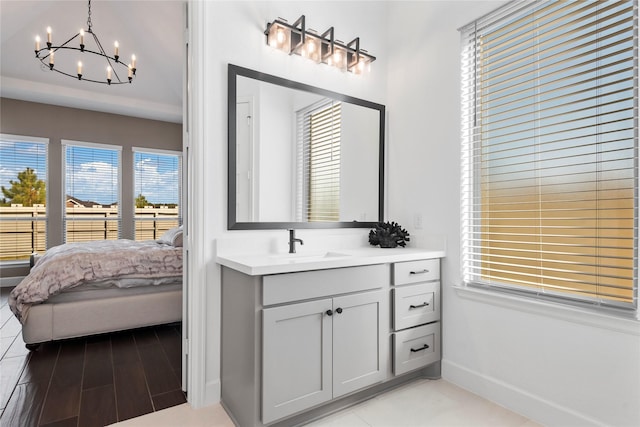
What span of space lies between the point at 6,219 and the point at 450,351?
19.9 ft

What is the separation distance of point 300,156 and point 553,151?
1.50 metres

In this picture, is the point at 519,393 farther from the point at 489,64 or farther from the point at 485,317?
the point at 489,64

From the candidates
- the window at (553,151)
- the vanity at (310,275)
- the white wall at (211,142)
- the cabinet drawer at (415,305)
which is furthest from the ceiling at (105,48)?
the cabinet drawer at (415,305)

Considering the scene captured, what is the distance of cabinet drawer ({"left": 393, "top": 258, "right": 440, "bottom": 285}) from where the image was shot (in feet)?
6.99

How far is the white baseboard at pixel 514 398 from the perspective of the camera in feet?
5.73

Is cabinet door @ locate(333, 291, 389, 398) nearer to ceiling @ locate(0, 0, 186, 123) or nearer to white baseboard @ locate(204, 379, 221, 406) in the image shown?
white baseboard @ locate(204, 379, 221, 406)

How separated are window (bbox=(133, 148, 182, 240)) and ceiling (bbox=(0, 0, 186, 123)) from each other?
0.82 m

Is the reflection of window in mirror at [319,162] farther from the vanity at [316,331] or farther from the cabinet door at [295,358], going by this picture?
the cabinet door at [295,358]

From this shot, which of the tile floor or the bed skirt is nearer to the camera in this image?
Result: the tile floor

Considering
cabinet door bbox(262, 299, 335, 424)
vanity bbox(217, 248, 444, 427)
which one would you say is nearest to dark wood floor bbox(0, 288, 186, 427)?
vanity bbox(217, 248, 444, 427)

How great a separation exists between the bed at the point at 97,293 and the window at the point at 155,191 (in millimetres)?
2852

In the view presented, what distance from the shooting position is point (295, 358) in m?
1.72

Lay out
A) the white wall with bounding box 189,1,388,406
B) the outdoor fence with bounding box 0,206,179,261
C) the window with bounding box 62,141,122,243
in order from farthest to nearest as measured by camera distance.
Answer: the window with bounding box 62,141,122,243, the outdoor fence with bounding box 0,206,179,261, the white wall with bounding box 189,1,388,406

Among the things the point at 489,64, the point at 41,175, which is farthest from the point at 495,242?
the point at 41,175
